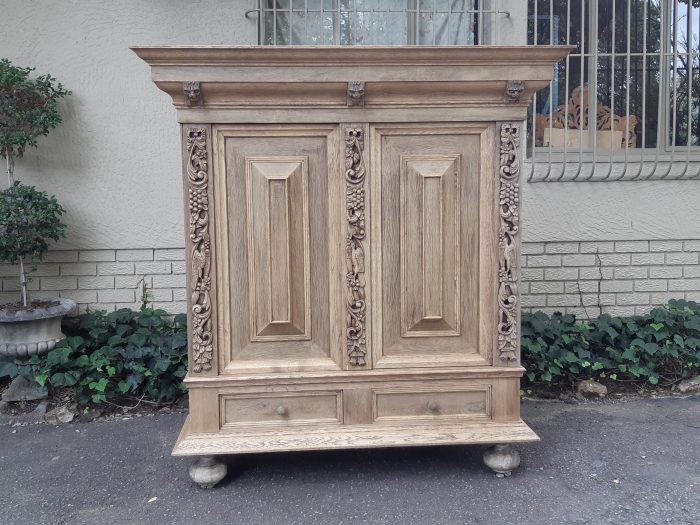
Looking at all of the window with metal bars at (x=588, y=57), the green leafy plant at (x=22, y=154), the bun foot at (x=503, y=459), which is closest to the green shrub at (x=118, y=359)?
the green leafy plant at (x=22, y=154)

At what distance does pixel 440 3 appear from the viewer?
445cm

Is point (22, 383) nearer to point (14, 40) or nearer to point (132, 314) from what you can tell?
point (132, 314)

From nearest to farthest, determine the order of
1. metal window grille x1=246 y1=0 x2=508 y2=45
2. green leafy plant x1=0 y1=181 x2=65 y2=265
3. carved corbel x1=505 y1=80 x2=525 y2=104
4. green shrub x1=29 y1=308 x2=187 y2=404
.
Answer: carved corbel x1=505 y1=80 x2=525 y2=104, green leafy plant x1=0 y1=181 x2=65 y2=265, green shrub x1=29 y1=308 x2=187 y2=404, metal window grille x1=246 y1=0 x2=508 y2=45

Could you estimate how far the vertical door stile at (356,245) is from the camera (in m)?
2.68

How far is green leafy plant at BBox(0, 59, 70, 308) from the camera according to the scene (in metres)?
3.64

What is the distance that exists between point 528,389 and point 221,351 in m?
2.30

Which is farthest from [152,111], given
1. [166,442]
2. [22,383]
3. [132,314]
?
[166,442]

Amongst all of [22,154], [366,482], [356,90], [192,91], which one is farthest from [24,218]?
[366,482]

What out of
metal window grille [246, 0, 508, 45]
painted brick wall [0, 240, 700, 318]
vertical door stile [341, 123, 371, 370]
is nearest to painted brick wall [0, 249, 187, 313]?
painted brick wall [0, 240, 700, 318]

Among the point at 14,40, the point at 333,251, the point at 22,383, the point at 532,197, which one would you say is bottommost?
the point at 22,383

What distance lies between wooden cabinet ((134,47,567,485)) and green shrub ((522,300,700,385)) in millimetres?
1387

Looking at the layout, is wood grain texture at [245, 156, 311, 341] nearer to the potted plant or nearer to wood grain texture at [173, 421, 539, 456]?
wood grain texture at [173, 421, 539, 456]

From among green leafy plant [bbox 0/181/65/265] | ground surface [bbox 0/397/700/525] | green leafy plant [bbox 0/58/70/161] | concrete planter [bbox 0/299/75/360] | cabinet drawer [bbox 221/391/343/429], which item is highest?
green leafy plant [bbox 0/58/70/161]

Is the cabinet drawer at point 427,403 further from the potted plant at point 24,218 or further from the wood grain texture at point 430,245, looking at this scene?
the potted plant at point 24,218
